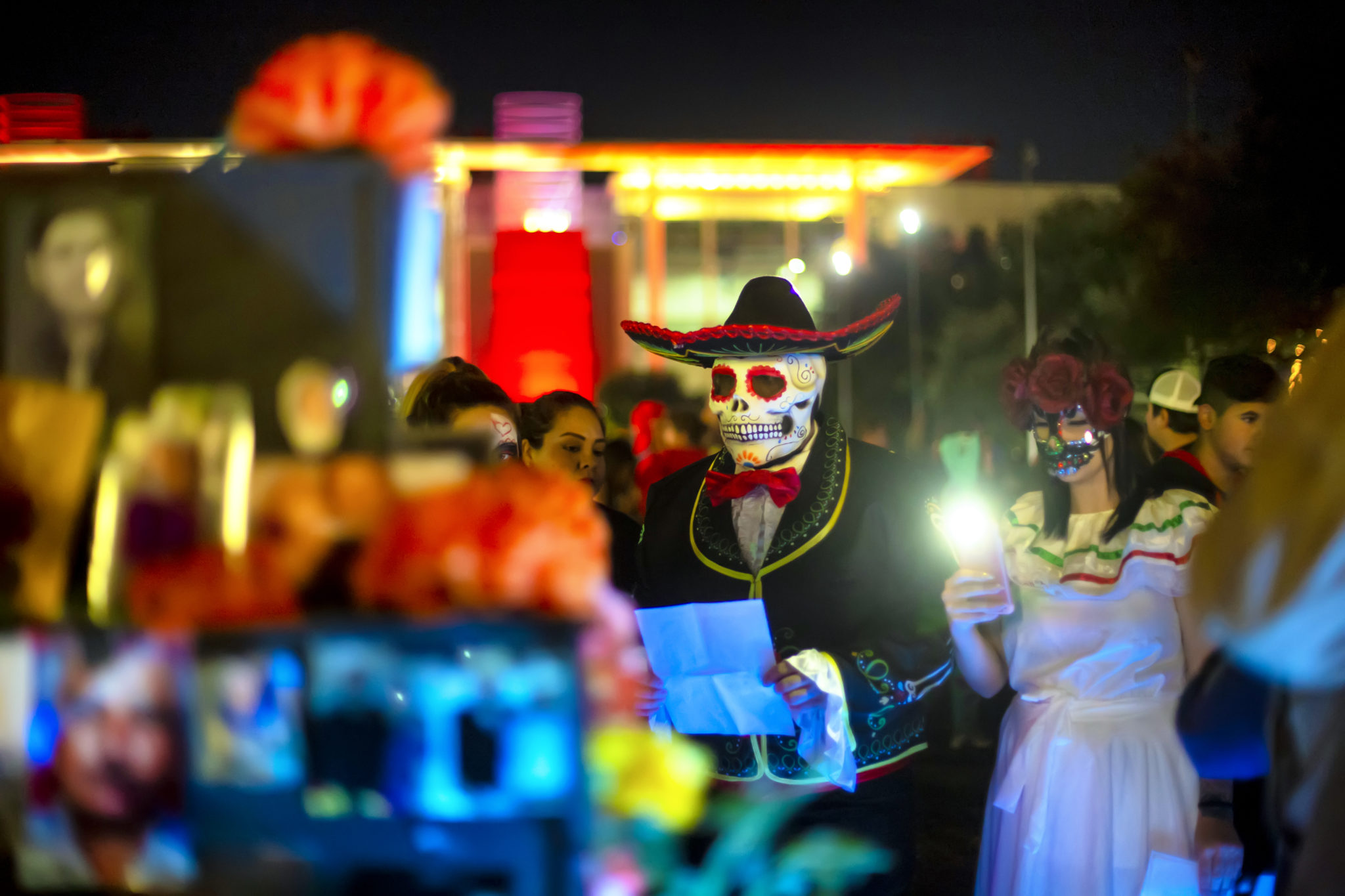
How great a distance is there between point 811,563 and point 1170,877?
1251 millimetres

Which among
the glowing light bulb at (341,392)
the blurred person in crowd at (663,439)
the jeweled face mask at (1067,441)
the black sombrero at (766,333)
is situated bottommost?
the blurred person in crowd at (663,439)

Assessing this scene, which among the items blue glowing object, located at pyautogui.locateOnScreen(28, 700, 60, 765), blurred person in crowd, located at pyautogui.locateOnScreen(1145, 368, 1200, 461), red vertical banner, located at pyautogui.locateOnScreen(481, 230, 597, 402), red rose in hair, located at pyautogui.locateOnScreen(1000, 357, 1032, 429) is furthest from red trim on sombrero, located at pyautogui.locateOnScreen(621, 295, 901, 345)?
red vertical banner, located at pyautogui.locateOnScreen(481, 230, 597, 402)

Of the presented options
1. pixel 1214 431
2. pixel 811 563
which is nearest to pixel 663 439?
pixel 1214 431

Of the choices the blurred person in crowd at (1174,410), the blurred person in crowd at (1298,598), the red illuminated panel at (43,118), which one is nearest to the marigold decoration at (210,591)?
the red illuminated panel at (43,118)

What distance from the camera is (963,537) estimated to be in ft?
9.72

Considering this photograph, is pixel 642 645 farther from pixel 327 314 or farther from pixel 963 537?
pixel 327 314

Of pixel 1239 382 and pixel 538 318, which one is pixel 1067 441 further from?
pixel 538 318

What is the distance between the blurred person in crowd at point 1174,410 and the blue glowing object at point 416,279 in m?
4.67

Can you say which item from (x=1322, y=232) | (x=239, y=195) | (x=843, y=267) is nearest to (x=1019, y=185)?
(x=843, y=267)

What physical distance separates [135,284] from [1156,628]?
2791 millimetres

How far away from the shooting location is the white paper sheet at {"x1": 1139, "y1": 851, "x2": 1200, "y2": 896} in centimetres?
316

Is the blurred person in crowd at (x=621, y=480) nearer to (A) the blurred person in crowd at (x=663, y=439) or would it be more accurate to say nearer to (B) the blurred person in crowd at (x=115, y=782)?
(A) the blurred person in crowd at (x=663, y=439)

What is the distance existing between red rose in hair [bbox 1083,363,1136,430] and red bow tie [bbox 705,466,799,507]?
2.88 feet

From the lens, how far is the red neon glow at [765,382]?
348cm
